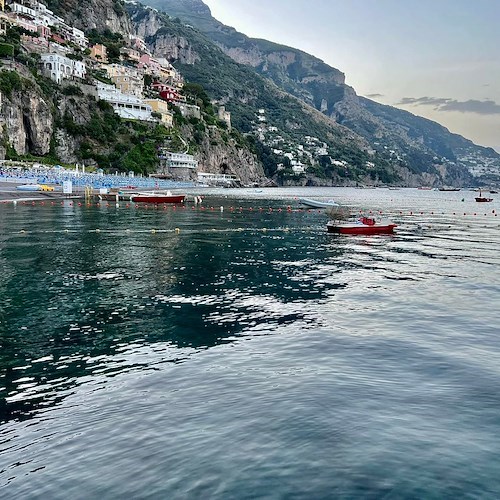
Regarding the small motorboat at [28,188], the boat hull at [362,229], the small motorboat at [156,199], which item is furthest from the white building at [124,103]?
the boat hull at [362,229]

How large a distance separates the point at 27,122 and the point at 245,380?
125 metres

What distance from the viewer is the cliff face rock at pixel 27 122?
11494 cm

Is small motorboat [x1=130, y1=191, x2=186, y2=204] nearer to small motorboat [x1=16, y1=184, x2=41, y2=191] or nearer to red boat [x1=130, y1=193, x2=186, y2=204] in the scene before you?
red boat [x1=130, y1=193, x2=186, y2=204]

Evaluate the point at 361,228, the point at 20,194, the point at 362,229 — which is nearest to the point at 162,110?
the point at 20,194

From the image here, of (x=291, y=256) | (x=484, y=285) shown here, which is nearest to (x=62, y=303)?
(x=291, y=256)

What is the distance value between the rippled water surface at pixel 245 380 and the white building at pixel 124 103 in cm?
14316

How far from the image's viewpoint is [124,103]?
17112 centimetres

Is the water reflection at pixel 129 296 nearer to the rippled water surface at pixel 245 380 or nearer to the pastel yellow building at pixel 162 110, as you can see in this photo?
the rippled water surface at pixel 245 380

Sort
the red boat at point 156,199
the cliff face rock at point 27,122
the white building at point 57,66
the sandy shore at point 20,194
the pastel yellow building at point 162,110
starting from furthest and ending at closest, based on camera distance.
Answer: the pastel yellow building at point 162,110, the white building at point 57,66, the cliff face rock at point 27,122, the red boat at point 156,199, the sandy shore at point 20,194

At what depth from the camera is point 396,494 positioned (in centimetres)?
947

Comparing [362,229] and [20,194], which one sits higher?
[20,194]

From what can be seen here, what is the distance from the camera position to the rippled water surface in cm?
1014

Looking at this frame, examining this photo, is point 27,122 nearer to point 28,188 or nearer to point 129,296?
point 28,188

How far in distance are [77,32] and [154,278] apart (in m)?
199
